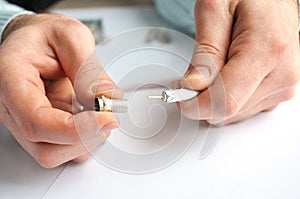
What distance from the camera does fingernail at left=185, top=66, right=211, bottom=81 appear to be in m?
0.45

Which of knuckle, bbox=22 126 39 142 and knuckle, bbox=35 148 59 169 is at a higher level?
knuckle, bbox=22 126 39 142

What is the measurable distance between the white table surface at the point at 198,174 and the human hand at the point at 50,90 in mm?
24

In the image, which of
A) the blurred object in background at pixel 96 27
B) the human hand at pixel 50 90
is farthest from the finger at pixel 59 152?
the blurred object in background at pixel 96 27

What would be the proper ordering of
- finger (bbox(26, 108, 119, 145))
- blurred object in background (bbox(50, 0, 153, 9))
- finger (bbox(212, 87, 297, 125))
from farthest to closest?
blurred object in background (bbox(50, 0, 153, 9)) < finger (bbox(212, 87, 297, 125)) < finger (bbox(26, 108, 119, 145))

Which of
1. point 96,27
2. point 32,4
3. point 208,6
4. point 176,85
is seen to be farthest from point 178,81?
point 32,4

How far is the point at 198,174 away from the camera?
0.48 meters

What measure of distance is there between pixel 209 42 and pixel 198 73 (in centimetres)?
5

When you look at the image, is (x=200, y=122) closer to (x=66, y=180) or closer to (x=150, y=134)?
(x=150, y=134)

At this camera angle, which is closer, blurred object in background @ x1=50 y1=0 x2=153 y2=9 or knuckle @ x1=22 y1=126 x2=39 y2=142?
knuckle @ x1=22 y1=126 x2=39 y2=142

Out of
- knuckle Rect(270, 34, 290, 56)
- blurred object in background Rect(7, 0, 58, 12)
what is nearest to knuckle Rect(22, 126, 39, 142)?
knuckle Rect(270, 34, 290, 56)

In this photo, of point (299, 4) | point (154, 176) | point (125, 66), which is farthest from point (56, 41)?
point (299, 4)

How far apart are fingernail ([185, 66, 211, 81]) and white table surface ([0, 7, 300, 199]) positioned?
10 centimetres

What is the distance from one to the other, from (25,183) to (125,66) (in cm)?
18

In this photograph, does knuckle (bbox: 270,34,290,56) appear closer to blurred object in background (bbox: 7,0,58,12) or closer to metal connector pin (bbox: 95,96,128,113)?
metal connector pin (bbox: 95,96,128,113)
